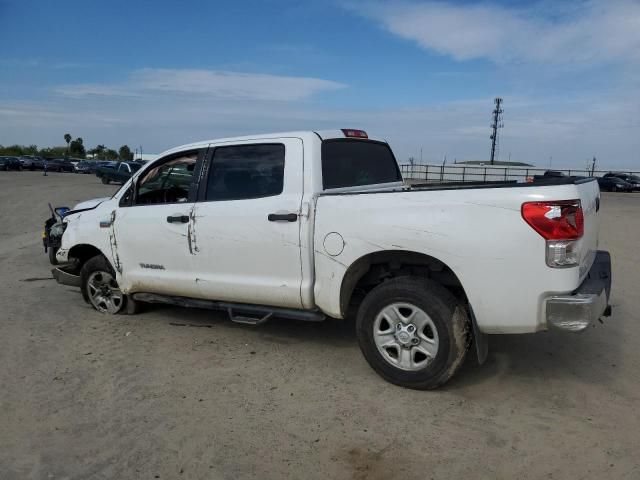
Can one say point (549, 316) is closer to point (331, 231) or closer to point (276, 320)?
point (331, 231)

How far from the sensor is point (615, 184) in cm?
4222

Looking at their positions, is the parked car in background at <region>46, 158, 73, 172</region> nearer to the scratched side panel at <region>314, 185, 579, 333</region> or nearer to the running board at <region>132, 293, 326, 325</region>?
the running board at <region>132, 293, 326, 325</region>

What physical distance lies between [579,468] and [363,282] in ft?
6.55

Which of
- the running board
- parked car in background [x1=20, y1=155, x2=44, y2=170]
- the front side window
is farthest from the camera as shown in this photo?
parked car in background [x1=20, y1=155, x2=44, y2=170]

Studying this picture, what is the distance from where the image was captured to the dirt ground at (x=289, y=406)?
Result: 3170mm

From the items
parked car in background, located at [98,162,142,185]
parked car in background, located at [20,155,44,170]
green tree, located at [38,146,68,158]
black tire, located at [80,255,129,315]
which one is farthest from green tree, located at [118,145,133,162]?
black tire, located at [80,255,129,315]

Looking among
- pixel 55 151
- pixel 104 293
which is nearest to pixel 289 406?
pixel 104 293

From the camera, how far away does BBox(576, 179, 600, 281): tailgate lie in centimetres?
369

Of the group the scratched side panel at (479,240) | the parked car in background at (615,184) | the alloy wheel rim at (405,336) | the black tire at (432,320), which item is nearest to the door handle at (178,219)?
the scratched side panel at (479,240)

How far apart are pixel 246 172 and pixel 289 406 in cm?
202

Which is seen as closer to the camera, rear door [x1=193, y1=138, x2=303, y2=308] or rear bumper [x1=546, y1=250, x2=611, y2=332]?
rear bumper [x1=546, y1=250, x2=611, y2=332]

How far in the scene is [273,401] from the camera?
396cm

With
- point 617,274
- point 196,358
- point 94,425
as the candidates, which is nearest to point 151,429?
point 94,425

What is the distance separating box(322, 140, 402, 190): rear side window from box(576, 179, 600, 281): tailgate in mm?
1899
